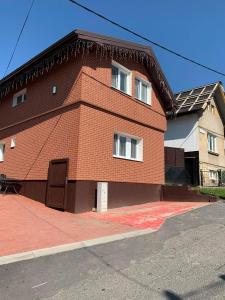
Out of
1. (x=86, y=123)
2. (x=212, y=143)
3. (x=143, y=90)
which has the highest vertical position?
(x=143, y=90)

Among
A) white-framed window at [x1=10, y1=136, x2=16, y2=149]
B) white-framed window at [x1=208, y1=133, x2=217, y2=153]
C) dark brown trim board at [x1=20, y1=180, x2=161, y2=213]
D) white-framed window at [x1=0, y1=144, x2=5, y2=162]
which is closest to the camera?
dark brown trim board at [x1=20, y1=180, x2=161, y2=213]

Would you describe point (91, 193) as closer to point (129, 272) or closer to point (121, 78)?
point (121, 78)

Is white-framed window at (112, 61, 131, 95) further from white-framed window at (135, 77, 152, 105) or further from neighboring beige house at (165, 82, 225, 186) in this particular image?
neighboring beige house at (165, 82, 225, 186)

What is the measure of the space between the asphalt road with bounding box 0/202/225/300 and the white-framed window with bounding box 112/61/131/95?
8024 millimetres

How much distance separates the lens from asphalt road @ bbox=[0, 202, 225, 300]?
4902 millimetres

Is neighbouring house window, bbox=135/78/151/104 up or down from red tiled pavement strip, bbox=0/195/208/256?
up

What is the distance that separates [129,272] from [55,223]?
4.28 meters

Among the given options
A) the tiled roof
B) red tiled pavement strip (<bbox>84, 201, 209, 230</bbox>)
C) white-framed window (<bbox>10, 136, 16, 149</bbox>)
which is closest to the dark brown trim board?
red tiled pavement strip (<bbox>84, 201, 209, 230</bbox>)

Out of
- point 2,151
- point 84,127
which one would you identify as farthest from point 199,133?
point 2,151

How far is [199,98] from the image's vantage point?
2289 cm

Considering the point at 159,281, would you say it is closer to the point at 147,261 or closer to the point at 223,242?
the point at 147,261

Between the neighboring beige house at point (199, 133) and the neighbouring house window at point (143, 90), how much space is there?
4485 millimetres

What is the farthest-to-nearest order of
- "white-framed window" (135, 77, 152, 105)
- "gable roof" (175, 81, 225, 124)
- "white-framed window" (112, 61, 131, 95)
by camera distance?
"gable roof" (175, 81, 225, 124) → "white-framed window" (135, 77, 152, 105) → "white-framed window" (112, 61, 131, 95)

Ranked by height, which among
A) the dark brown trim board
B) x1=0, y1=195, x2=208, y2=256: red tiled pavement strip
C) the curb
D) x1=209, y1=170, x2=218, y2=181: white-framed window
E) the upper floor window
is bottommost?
the curb
